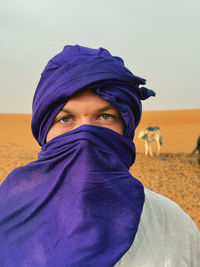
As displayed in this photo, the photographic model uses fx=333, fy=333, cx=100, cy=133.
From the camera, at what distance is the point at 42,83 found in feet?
6.79

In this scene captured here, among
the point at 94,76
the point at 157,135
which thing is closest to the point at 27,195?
the point at 94,76

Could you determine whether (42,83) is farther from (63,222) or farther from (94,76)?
(63,222)

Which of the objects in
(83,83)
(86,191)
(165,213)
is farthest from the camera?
(165,213)

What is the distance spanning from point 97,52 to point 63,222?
3.41 feet

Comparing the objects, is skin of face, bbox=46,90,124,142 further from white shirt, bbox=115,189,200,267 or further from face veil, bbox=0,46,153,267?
white shirt, bbox=115,189,200,267

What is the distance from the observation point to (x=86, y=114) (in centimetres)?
185

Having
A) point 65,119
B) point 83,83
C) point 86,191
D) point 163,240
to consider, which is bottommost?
point 163,240

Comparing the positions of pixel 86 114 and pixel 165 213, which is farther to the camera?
pixel 165 213

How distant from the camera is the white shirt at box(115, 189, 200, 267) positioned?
1763mm

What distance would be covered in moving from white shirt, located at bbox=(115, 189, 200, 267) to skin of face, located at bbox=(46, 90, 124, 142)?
0.54 metres

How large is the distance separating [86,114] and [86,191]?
1.40ft

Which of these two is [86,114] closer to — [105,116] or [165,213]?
[105,116]

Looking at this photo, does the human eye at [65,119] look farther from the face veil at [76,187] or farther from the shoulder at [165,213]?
the shoulder at [165,213]

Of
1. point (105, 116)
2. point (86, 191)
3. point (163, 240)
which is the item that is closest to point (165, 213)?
point (163, 240)
